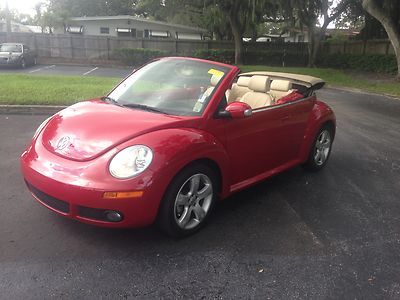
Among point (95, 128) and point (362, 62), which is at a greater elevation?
point (362, 62)

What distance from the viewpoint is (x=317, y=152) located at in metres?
5.64

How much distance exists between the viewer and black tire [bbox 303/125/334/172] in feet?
18.1

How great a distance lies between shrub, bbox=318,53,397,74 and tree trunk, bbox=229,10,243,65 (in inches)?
239

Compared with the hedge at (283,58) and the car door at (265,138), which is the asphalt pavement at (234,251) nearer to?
the car door at (265,138)

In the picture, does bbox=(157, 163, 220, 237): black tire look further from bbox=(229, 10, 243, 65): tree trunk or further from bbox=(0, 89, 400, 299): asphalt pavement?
bbox=(229, 10, 243, 65): tree trunk

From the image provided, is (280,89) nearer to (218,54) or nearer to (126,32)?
(218,54)

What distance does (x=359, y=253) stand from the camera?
3553 mm

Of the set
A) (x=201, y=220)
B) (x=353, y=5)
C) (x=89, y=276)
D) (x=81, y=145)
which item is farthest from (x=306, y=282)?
(x=353, y=5)

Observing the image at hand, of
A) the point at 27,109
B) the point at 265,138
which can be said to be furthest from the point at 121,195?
the point at 27,109

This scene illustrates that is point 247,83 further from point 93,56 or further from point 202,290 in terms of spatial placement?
point 93,56

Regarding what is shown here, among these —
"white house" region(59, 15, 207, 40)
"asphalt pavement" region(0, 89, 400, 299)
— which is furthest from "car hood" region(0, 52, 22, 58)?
"asphalt pavement" region(0, 89, 400, 299)

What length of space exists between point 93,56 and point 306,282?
31.7m

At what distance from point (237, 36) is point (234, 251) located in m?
29.0

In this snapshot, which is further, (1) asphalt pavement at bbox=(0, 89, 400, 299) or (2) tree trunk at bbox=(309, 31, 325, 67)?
(2) tree trunk at bbox=(309, 31, 325, 67)
